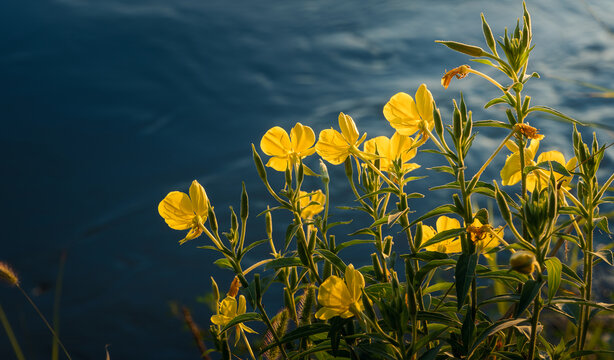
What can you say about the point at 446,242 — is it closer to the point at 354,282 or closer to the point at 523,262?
the point at 354,282

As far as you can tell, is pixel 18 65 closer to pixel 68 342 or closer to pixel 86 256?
pixel 86 256

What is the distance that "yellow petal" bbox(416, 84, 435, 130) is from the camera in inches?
40.8

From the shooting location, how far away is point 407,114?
1.08 m

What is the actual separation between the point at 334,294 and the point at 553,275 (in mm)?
373

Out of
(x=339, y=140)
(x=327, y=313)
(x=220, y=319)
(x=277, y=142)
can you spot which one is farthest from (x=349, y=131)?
(x=220, y=319)

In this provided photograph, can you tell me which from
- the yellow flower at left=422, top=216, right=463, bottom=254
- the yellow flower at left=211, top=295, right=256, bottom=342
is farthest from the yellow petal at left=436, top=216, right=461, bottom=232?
the yellow flower at left=211, top=295, right=256, bottom=342

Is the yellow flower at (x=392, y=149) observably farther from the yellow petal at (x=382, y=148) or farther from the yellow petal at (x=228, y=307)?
the yellow petal at (x=228, y=307)

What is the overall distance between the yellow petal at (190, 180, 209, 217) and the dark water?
1.67 metres

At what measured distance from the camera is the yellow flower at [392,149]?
115cm

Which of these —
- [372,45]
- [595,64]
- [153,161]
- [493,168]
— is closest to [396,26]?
[372,45]

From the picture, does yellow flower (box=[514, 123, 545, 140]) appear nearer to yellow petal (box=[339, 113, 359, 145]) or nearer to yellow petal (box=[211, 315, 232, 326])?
yellow petal (box=[339, 113, 359, 145])

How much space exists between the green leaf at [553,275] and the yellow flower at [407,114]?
327 mm

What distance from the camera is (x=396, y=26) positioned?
5.75 m

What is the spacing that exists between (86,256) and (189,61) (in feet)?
8.03
